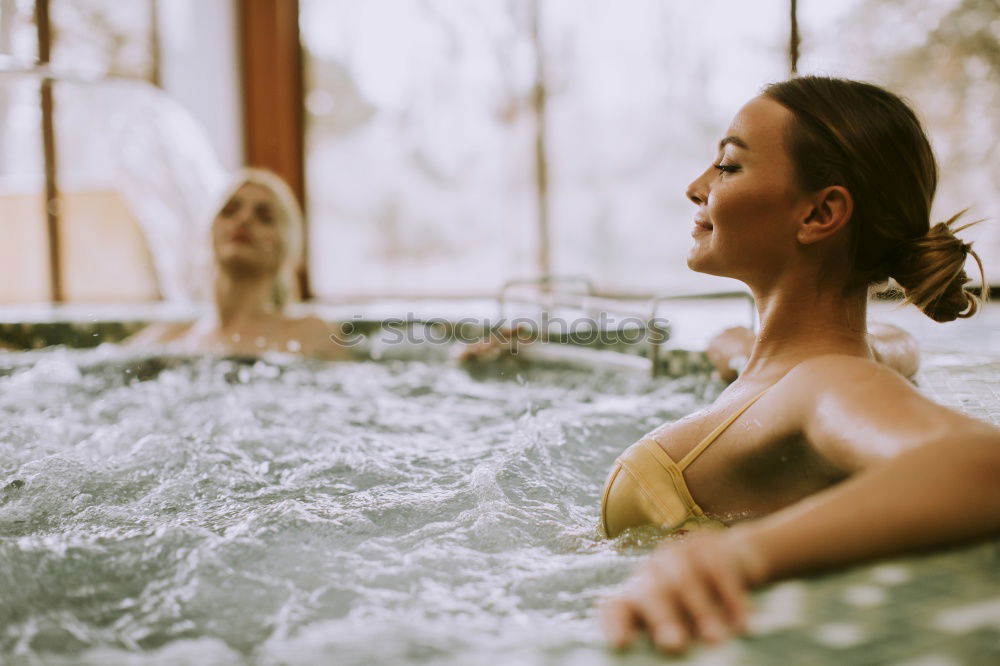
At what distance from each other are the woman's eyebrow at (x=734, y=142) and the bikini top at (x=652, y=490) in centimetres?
32

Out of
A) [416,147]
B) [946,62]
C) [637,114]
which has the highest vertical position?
[946,62]

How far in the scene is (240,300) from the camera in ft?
10.8

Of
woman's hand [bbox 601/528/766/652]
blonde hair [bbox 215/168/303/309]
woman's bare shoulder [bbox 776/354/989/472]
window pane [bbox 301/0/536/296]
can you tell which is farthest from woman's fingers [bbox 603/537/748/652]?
window pane [bbox 301/0/536/296]

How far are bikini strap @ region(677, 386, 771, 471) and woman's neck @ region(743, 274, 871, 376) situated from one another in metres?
0.07

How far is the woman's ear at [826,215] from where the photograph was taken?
1058 millimetres

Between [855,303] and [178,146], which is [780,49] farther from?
[855,303]

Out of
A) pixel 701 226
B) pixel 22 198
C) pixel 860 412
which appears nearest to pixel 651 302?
pixel 701 226

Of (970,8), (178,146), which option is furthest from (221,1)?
(970,8)

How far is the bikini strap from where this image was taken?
1.07 meters

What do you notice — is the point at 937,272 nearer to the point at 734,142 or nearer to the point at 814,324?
the point at 814,324

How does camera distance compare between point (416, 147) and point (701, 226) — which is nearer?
point (701, 226)

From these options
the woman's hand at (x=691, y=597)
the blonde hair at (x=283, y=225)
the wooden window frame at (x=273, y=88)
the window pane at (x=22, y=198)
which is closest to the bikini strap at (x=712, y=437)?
the woman's hand at (x=691, y=597)

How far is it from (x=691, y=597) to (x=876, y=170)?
2.24 feet

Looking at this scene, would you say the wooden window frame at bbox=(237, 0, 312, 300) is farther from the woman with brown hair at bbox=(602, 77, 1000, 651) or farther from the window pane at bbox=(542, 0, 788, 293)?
the woman with brown hair at bbox=(602, 77, 1000, 651)
